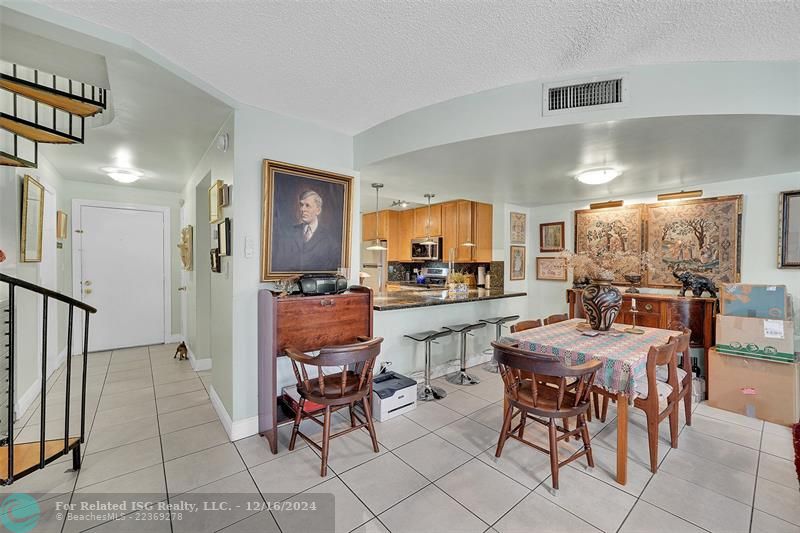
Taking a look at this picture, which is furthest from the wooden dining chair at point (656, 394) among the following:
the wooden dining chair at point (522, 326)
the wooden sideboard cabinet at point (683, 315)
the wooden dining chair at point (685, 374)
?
the wooden sideboard cabinet at point (683, 315)

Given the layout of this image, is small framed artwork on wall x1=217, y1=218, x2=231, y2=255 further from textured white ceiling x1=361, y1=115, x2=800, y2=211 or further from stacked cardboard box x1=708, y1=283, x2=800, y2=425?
stacked cardboard box x1=708, y1=283, x2=800, y2=425

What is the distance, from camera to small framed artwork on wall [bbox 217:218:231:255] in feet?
8.76

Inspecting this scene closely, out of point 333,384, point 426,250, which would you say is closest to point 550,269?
point 426,250

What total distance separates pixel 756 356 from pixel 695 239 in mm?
1432

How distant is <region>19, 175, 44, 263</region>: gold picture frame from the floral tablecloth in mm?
4329

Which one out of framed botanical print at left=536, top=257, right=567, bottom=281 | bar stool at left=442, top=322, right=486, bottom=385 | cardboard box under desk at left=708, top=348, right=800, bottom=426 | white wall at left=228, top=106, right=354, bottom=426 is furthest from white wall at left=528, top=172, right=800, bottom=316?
white wall at left=228, top=106, right=354, bottom=426

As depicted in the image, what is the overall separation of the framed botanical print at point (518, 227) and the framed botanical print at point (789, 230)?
2746 mm

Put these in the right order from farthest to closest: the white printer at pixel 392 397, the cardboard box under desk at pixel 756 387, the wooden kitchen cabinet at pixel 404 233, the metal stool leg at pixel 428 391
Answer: the wooden kitchen cabinet at pixel 404 233
the metal stool leg at pixel 428 391
the white printer at pixel 392 397
the cardboard box under desk at pixel 756 387

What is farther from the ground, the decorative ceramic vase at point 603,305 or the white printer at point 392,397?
the decorative ceramic vase at point 603,305

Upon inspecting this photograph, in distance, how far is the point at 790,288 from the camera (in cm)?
326

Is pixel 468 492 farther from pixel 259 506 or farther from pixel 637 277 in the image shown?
pixel 637 277

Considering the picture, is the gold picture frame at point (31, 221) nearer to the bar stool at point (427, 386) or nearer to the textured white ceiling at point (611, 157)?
the textured white ceiling at point (611, 157)

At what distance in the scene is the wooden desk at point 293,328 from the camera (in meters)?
2.43

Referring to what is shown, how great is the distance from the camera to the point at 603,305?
110 inches
